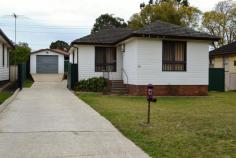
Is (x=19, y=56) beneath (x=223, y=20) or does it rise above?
beneath

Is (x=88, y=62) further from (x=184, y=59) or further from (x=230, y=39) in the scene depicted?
(x=230, y=39)

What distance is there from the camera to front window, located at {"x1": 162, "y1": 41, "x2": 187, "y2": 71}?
25.4 metres

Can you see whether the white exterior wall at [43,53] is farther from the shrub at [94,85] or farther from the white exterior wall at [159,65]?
the white exterior wall at [159,65]

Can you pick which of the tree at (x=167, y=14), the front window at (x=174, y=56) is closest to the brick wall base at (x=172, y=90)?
the front window at (x=174, y=56)

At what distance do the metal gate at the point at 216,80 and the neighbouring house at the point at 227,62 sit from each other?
1.06m

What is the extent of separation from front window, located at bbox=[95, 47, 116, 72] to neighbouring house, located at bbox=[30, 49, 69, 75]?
889 inches

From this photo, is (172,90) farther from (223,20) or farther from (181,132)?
(223,20)

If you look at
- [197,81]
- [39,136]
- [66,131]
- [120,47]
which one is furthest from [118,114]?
[120,47]

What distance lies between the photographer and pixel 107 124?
12.3 meters

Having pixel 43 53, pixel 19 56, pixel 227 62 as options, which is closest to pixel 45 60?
pixel 43 53

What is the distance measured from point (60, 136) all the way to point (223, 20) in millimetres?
50302

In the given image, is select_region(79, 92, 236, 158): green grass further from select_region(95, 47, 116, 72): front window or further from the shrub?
select_region(95, 47, 116, 72): front window

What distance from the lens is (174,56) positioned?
84.0 ft

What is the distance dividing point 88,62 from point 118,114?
15.2 meters
